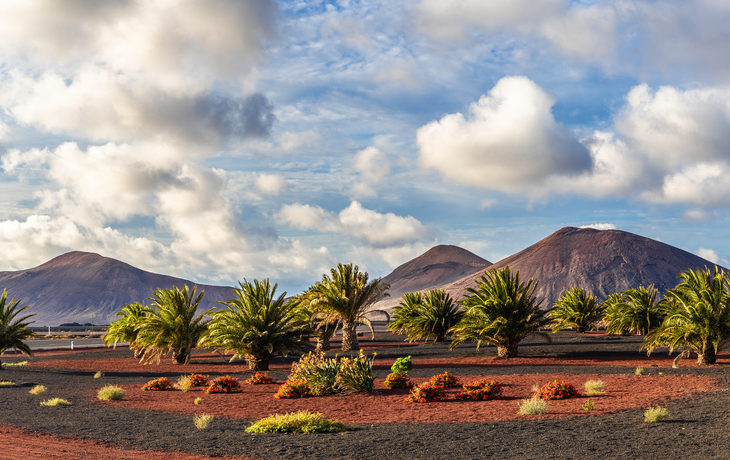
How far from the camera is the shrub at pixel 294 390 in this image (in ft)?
44.0

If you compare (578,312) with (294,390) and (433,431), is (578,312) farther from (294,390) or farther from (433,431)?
(433,431)

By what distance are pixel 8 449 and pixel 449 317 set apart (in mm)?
27041

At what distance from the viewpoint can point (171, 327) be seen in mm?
21906

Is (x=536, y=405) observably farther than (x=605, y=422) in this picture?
Yes

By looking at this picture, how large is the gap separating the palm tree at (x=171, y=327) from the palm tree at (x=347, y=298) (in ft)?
19.6

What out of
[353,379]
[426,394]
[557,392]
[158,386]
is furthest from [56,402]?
→ [557,392]

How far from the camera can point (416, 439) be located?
28.4ft

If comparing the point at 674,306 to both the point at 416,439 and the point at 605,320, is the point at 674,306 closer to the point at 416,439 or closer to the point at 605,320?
the point at 416,439

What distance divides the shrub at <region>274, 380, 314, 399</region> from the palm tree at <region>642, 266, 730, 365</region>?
1140 centimetres

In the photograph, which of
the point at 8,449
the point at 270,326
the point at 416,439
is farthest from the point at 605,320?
the point at 8,449

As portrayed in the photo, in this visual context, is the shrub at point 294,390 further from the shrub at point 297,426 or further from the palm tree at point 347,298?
the palm tree at point 347,298

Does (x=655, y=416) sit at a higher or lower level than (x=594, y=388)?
higher

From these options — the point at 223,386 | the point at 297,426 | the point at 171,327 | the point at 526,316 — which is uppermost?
the point at 526,316

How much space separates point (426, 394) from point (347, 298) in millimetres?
14205
